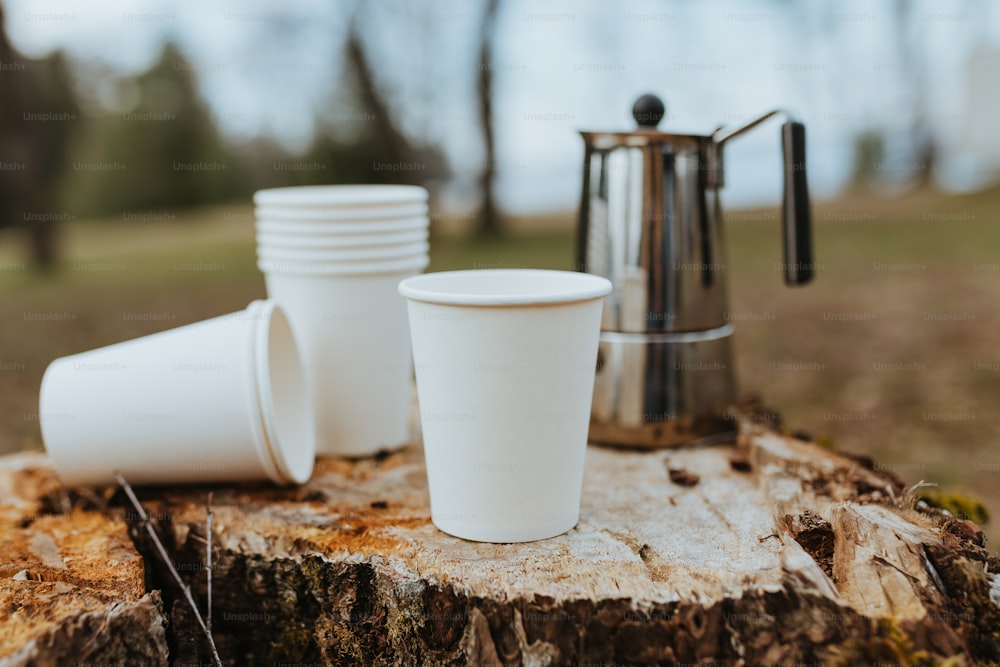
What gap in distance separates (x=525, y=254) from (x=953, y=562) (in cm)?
849

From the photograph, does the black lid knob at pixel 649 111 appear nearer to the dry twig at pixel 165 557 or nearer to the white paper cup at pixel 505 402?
the white paper cup at pixel 505 402

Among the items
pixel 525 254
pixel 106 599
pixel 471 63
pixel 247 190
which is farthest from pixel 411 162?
pixel 106 599

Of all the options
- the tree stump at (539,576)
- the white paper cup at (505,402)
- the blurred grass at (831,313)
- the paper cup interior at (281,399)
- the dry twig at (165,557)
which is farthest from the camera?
the blurred grass at (831,313)

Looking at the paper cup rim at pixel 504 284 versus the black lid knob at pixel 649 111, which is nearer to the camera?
the paper cup rim at pixel 504 284

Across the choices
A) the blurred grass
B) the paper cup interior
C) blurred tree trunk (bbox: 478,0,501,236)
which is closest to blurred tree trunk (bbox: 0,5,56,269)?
the blurred grass

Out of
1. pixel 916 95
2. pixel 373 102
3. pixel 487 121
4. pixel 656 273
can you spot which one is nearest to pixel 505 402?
pixel 656 273

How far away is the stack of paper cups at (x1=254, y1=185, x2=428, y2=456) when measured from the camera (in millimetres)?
2018

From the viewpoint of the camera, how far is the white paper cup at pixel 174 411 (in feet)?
5.88

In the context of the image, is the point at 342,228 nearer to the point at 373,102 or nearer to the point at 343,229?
the point at 343,229

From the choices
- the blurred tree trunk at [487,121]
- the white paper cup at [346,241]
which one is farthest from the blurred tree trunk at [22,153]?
the white paper cup at [346,241]

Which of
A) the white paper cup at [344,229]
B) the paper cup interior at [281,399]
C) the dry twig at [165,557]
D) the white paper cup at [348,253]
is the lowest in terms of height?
the dry twig at [165,557]

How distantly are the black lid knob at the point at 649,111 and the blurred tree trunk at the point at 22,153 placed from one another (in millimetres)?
8276

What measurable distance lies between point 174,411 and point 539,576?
89cm

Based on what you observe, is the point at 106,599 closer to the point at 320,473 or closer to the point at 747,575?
the point at 320,473
